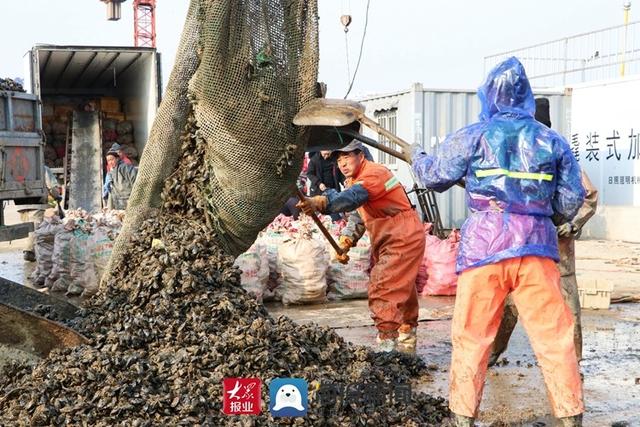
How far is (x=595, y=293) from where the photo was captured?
856cm

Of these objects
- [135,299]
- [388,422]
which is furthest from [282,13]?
[388,422]

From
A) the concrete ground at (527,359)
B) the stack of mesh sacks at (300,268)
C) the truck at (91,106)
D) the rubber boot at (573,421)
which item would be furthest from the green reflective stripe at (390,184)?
the truck at (91,106)

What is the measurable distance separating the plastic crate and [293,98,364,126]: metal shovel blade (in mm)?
4478

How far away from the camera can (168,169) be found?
215 inches

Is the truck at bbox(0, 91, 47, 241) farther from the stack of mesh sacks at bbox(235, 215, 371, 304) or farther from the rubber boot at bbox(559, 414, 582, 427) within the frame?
the rubber boot at bbox(559, 414, 582, 427)

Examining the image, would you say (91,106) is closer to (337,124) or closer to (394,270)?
(394,270)

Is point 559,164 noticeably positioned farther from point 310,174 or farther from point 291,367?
point 310,174

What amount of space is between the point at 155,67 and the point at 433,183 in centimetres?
942

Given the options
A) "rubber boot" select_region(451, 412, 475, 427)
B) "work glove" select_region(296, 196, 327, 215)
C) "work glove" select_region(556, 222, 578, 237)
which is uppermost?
"work glove" select_region(296, 196, 327, 215)

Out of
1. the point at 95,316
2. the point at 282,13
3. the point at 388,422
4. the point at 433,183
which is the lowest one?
the point at 388,422

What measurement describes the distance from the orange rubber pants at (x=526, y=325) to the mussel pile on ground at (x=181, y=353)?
1.46 ft

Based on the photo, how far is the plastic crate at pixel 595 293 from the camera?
337 inches

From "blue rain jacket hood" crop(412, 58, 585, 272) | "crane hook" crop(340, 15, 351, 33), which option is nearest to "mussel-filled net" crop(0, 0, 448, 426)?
"blue rain jacket hood" crop(412, 58, 585, 272)

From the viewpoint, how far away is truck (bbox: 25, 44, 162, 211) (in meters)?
13.4
